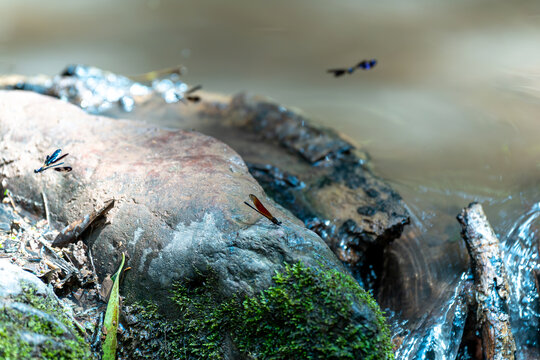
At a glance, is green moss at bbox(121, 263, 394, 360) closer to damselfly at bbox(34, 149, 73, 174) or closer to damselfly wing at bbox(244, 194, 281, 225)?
damselfly wing at bbox(244, 194, 281, 225)

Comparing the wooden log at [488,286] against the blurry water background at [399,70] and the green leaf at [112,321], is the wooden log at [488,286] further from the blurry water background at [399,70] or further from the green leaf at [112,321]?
the green leaf at [112,321]

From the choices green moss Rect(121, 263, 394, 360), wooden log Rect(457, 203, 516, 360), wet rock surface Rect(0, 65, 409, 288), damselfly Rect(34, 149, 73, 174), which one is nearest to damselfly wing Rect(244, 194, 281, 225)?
green moss Rect(121, 263, 394, 360)

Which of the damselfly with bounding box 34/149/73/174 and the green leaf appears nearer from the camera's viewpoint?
the green leaf

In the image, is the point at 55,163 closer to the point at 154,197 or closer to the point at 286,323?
the point at 154,197

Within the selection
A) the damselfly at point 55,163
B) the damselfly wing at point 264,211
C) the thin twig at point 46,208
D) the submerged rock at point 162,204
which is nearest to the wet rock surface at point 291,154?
the submerged rock at point 162,204

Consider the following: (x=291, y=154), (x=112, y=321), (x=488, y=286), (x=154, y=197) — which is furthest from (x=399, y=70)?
(x=112, y=321)


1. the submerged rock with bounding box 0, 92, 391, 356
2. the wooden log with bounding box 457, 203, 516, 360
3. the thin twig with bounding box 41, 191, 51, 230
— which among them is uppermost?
the submerged rock with bounding box 0, 92, 391, 356
